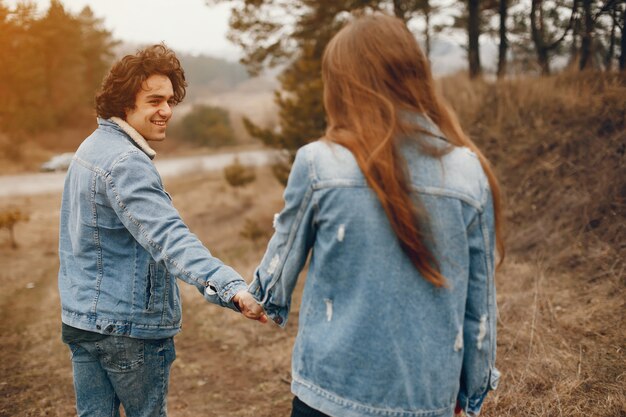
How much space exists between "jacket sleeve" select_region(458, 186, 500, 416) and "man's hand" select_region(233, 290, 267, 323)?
73 cm

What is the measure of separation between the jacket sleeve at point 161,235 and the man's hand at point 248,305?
0.13 feet

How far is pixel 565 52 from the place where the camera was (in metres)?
11.6

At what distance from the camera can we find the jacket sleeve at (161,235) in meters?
2.15

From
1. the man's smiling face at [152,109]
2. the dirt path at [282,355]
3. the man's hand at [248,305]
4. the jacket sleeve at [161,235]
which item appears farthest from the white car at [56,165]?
the man's hand at [248,305]

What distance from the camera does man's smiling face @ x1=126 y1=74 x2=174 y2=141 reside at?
2.40 meters

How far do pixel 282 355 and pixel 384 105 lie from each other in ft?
13.0

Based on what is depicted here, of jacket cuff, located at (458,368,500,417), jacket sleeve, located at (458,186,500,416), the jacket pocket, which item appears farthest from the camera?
the jacket pocket

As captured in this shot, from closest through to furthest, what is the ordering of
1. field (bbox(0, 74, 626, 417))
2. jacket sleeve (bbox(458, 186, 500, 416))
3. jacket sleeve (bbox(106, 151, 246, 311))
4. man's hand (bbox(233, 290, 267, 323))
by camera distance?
jacket sleeve (bbox(458, 186, 500, 416))
man's hand (bbox(233, 290, 267, 323))
jacket sleeve (bbox(106, 151, 246, 311))
field (bbox(0, 74, 626, 417))

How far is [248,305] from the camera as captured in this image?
2043mm

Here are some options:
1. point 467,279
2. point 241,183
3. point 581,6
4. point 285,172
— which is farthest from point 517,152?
point 241,183

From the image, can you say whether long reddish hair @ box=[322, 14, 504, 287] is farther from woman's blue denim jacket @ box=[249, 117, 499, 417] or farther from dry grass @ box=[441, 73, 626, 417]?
dry grass @ box=[441, 73, 626, 417]

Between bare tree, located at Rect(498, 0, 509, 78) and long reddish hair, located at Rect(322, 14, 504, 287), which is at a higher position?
long reddish hair, located at Rect(322, 14, 504, 287)

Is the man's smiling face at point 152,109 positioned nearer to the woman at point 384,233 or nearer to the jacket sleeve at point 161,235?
the jacket sleeve at point 161,235

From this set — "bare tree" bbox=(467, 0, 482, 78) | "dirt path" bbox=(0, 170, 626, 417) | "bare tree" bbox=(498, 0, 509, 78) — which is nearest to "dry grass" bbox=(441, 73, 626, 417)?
"dirt path" bbox=(0, 170, 626, 417)
